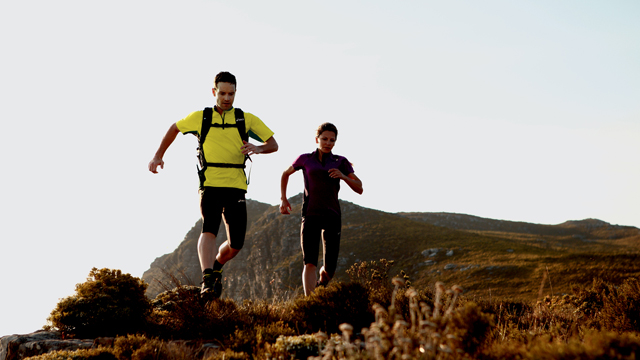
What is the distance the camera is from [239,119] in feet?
21.0

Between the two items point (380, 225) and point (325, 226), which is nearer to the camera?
point (325, 226)

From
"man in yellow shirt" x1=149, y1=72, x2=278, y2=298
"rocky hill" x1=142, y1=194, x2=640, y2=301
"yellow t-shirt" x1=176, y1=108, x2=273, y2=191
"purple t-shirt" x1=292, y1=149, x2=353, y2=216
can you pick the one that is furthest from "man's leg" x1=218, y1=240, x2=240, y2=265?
"rocky hill" x1=142, y1=194, x2=640, y2=301

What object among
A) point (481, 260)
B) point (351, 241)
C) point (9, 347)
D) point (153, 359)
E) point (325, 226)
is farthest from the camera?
point (351, 241)

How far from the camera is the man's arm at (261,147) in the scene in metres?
6.21

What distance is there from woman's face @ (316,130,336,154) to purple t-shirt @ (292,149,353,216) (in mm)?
154

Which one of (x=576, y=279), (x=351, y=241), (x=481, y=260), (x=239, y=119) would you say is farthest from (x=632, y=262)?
(x=239, y=119)

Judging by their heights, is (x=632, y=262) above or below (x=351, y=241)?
below

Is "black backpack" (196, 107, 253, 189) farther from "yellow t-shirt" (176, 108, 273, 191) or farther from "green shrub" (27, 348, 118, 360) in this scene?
"green shrub" (27, 348, 118, 360)

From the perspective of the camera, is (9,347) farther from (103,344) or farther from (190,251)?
(190,251)

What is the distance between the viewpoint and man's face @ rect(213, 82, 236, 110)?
245 inches

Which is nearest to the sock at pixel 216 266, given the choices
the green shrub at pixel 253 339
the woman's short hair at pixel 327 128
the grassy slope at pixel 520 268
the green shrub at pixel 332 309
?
the green shrub at pixel 332 309

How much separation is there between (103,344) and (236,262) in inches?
3527

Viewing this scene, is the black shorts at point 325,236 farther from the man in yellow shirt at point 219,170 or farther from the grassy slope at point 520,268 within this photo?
the grassy slope at point 520,268

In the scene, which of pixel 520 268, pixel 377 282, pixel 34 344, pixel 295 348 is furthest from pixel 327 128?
pixel 520 268
